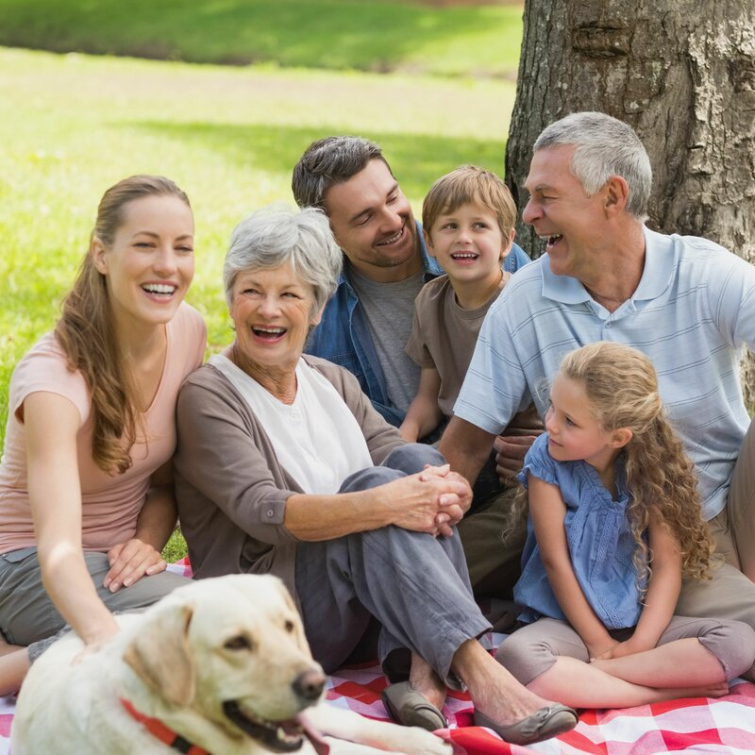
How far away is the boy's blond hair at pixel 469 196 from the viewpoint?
4.17 metres

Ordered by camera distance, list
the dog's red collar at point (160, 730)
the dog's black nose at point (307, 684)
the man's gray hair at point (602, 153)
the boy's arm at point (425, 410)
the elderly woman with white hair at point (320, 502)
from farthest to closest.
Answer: the boy's arm at point (425, 410) → the man's gray hair at point (602, 153) → the elderly woman with white hair at point (320, 502) → the dog's red collar at point (160, 730) → the dog's black nose at point (307, 684)

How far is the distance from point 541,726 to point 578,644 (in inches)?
18.5

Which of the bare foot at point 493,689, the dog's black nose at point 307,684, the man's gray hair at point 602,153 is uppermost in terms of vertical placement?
the man's gray hair at point 602,153

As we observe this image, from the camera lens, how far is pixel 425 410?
435 centimetres

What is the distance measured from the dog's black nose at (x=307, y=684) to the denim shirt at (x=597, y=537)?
141cm

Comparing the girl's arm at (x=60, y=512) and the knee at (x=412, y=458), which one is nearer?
the girl's arm at (x=60, y=512)

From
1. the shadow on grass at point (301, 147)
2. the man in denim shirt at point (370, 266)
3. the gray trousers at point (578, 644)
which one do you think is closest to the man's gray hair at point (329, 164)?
the man in denim shirt at point (370, 266)

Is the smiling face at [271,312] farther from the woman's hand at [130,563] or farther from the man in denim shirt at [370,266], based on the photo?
the man in denim shirt at [370,266]

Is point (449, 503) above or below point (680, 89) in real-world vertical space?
below

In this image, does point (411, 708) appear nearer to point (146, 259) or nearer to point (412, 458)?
point (412, 458)

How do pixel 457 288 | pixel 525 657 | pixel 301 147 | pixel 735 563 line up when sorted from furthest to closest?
pixel 301 147 < pixel 457 288 < pixel 735 563 < pixel 525 657

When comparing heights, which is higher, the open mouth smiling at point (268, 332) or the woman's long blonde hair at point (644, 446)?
the open mouth smiling at point (268, 332)

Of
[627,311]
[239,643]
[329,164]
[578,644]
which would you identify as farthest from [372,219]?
[239,643]

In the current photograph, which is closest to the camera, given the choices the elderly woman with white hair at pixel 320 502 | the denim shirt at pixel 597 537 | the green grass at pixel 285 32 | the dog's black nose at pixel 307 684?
the dog's black nose at pixel 307 684
